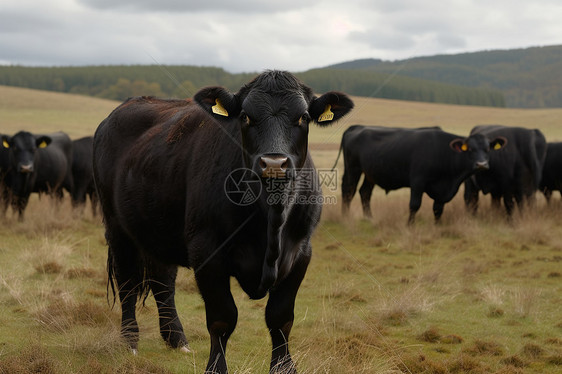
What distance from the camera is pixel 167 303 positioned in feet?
17.4

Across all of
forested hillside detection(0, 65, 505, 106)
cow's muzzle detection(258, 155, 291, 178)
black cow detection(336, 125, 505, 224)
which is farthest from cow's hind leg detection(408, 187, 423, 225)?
forested hillside detection(0, 65, 505, 106)

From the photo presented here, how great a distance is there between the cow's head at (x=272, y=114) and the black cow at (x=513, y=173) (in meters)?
10.6

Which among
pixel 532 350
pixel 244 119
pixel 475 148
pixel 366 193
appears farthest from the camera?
pixel 366 193

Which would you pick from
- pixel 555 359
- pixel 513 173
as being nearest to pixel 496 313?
pixel 555 359

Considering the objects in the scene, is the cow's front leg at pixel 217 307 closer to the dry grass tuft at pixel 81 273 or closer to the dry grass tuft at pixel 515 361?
the dry grass tuft at pixel 515 361

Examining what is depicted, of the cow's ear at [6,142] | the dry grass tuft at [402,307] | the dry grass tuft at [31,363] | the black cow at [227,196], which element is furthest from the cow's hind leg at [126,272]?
the cow's ear at [6,142]

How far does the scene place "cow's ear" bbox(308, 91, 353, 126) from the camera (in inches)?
155

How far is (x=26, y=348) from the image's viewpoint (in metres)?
4.36

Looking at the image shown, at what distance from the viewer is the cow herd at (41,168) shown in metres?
12.7

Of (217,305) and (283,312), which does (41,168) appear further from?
(283,312)

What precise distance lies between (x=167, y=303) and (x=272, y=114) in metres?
2.53

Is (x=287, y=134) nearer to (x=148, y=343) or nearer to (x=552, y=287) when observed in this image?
(x=148, y=343)

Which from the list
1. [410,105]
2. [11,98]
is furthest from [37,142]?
[410,105]

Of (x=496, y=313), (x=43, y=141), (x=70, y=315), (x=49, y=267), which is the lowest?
(x=496, y=313)
